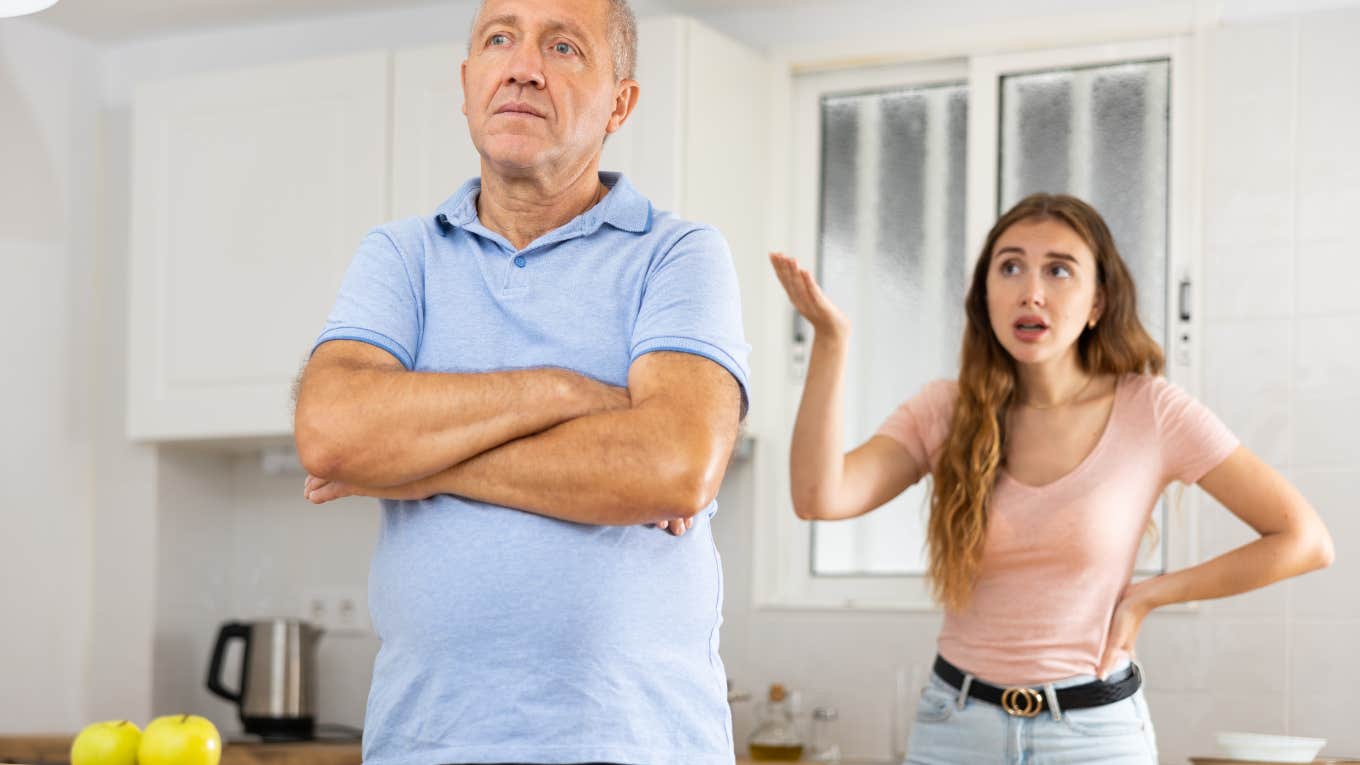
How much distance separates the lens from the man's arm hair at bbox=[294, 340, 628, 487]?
4.36ft

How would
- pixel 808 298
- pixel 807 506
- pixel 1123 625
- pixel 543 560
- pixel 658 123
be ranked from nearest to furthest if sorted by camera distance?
pixel 543 560, pixel 808 298, pixel 1123 625, pixel 807 506, pixel 658 123

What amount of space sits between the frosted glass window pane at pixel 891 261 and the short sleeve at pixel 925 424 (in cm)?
90

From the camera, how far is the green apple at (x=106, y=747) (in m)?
1.89

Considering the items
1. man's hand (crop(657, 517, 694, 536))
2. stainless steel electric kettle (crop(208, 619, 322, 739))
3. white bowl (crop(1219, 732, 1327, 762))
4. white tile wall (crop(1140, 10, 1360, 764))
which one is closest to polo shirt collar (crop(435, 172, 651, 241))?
man's hand (crop(657, 517, 694, 536))

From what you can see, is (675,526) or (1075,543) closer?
(675,526)

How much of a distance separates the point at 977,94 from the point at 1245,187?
56cm

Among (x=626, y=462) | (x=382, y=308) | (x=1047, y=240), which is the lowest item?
(x=626, y=462)

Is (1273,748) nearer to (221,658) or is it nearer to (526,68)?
(526,68)

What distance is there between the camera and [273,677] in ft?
11.8

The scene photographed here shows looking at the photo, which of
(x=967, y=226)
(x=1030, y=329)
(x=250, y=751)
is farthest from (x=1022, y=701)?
(x=250, y=751)

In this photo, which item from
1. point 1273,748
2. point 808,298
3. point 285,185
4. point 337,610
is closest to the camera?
point 808,298

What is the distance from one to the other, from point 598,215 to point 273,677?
2413 millimetres

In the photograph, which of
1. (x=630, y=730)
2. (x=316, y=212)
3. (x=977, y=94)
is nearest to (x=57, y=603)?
(x=316, y=212)

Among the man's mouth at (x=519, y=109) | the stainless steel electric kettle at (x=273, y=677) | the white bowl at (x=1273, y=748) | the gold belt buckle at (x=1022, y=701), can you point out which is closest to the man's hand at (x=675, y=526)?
the man's mouth at (x=519, y=109)
